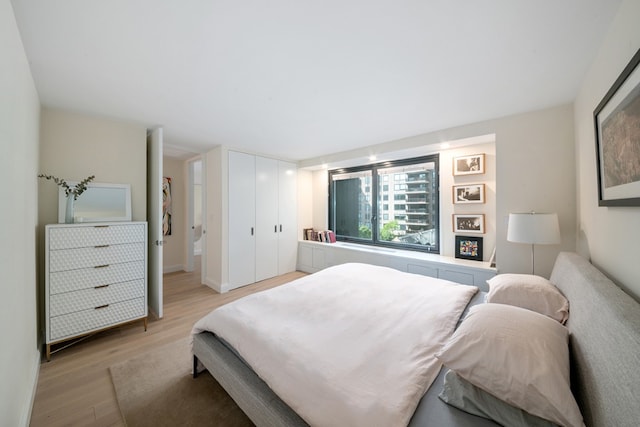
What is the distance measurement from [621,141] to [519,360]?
3.94 feet

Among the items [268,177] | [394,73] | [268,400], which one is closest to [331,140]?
[268,177]

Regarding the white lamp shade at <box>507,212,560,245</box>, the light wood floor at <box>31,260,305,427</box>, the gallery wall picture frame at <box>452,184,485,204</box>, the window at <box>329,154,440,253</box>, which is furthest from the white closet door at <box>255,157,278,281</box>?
the white lamp shade at <box>507,212,560,245</box>

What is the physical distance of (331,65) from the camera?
1637 mm

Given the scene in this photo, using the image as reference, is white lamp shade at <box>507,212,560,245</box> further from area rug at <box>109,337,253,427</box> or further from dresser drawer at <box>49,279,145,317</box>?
dresser drawer at <box>49,279,145,317</box>

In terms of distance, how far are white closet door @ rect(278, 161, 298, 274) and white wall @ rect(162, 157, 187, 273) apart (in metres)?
2.17

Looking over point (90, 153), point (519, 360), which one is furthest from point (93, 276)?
point (519, 360)

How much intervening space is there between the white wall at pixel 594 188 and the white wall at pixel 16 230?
293 centimetres

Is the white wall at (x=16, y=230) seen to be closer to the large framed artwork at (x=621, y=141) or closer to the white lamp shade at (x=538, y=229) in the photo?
the large framed artwork at (x=621, y=141)

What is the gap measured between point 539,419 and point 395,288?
130 centimetres

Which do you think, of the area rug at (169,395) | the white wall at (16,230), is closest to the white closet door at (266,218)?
the area rug at (169,395)

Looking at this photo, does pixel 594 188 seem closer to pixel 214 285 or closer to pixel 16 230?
pixel 16 230

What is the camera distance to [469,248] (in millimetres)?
3111

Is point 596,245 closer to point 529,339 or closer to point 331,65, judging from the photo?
point 529,339

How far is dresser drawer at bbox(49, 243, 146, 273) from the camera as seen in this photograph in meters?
2.11
